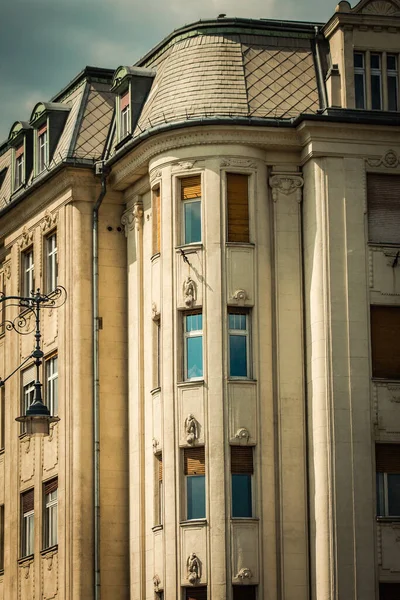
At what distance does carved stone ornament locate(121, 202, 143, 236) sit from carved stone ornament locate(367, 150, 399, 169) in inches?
281

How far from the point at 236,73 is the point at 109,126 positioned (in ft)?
20.6

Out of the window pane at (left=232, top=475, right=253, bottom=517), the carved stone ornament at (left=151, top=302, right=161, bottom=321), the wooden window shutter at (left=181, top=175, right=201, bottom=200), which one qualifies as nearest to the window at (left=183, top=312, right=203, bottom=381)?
the carved stone ornament at (left=151, top=302, right=161, bottom=321)

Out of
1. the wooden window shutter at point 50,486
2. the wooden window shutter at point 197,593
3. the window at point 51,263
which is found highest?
the window at point 51,263

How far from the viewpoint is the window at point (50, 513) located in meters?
55.0

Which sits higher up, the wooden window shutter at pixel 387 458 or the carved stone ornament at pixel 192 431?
the carved stone ornament at pixel 192 431

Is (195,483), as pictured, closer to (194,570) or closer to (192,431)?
(192,431)

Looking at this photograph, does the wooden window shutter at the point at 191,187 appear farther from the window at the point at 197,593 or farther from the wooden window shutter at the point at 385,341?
the window at the point at 197,593

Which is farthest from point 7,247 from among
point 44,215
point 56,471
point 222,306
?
point 222,306

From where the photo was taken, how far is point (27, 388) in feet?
192

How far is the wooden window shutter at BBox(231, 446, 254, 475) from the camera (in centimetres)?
4916

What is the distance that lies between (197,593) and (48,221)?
44.0ft

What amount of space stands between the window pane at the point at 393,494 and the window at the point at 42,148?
16.0 metres

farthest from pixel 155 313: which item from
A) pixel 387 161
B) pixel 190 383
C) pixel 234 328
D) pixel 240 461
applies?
pixel 387 161

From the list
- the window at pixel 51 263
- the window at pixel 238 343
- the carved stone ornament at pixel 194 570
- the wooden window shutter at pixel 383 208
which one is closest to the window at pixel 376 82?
the wooden window shutter at pixel 383 208
